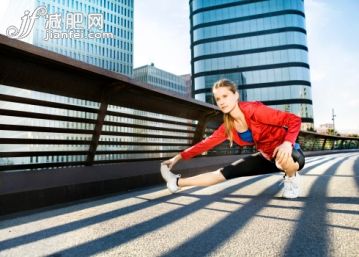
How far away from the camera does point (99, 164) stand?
206 inches

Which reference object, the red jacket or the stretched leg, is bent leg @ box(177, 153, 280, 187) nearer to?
the red jacket

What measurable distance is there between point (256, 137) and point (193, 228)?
1.41 m

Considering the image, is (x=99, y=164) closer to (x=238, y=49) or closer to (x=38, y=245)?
(x=38, y=245)

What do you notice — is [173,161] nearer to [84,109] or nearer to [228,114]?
[228,114]

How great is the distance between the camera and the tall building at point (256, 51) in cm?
6431

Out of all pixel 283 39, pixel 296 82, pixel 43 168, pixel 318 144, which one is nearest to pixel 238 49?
pixel 283 39

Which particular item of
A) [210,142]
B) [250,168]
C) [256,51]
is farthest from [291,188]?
[256,51]

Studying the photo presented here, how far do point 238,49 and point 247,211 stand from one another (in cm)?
7003

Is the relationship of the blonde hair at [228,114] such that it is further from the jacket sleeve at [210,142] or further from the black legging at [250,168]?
the black legging at [250,168]

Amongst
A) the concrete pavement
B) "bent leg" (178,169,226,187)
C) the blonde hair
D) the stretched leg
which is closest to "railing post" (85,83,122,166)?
the concrete pavement

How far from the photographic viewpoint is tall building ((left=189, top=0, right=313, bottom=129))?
64312 mm

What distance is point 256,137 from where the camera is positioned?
342 cm

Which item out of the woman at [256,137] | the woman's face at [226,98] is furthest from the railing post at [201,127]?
the woman's face at [226,98]

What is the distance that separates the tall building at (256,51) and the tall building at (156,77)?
61.3 m
